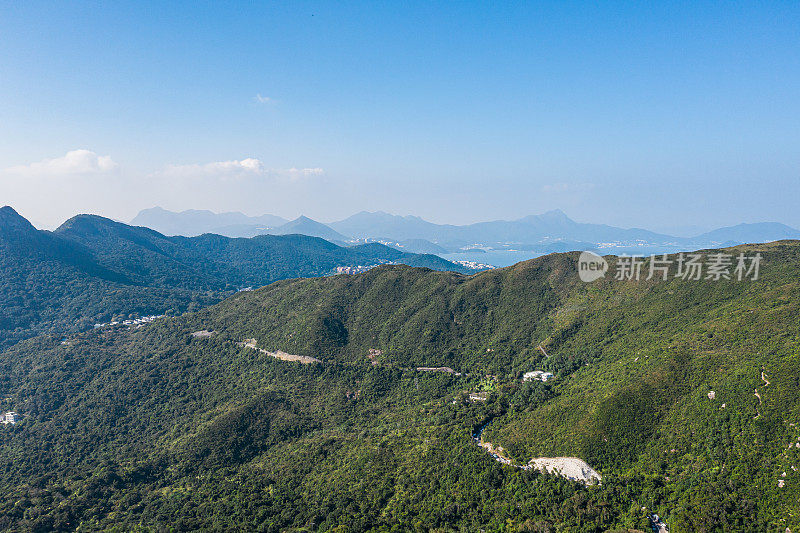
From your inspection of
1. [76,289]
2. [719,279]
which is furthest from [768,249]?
[76,289]

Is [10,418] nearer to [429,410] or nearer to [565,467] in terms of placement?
[429,410]

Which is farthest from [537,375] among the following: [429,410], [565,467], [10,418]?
[10,418]

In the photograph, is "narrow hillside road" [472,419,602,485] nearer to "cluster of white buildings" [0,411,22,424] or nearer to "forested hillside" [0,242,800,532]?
"forested hillside" [0,242,800,532]

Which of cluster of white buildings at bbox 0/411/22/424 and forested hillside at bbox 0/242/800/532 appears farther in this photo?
cluster of white buildings at bbox 0/411/22/424

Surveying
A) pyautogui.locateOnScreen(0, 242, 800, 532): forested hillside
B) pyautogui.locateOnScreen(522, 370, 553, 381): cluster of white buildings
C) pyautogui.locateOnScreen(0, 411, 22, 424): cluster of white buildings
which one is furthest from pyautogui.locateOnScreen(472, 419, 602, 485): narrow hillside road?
pyautogui.locateOnScreen(0, 411, 22, 424): cluster of white buildings

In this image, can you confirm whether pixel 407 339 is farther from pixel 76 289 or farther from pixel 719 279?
pixel 76 289

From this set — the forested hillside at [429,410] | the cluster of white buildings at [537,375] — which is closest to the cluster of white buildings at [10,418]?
the forested hillside at [429,410]
